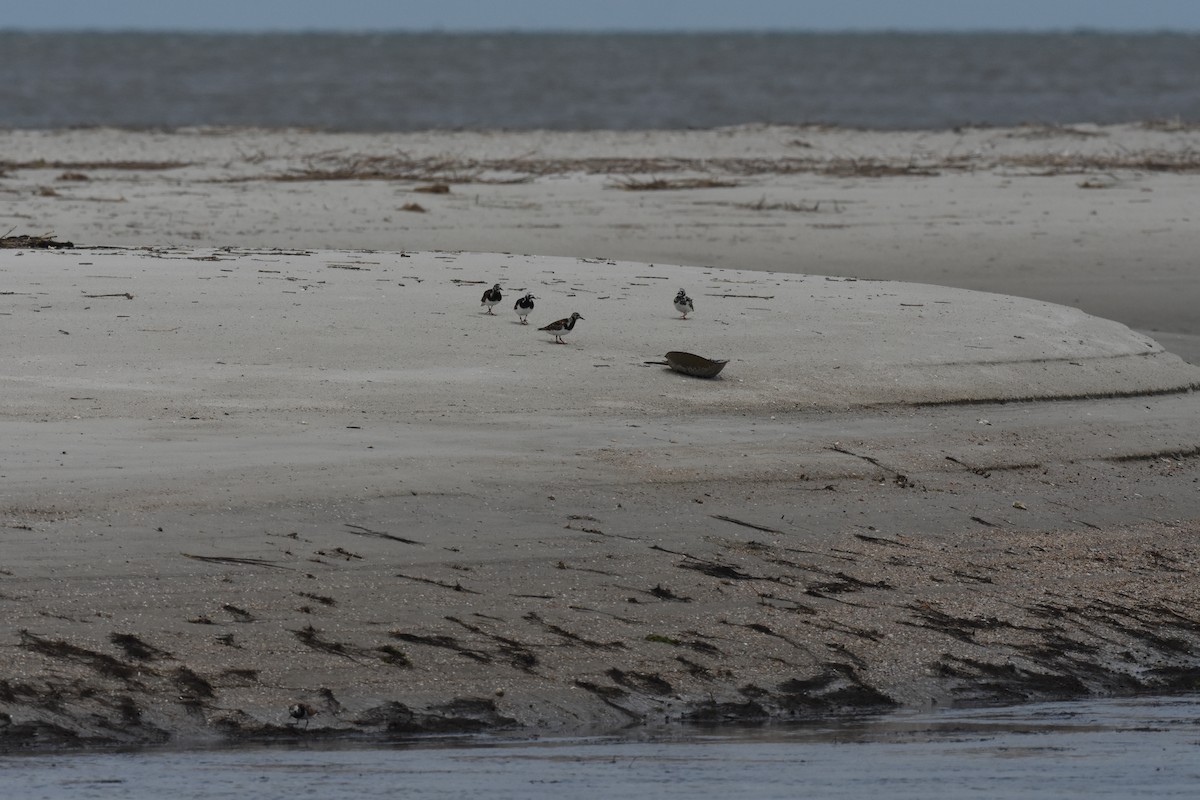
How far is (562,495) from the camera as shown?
707cm

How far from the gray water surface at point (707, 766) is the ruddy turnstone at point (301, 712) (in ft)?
0.53

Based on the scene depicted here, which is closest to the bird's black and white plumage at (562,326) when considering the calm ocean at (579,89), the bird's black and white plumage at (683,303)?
the bird's black and white plumage at (683,303)

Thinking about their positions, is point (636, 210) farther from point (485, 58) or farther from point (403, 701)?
point (485, 58)

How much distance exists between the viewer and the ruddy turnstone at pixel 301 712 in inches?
208

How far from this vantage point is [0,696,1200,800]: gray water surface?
187 inches

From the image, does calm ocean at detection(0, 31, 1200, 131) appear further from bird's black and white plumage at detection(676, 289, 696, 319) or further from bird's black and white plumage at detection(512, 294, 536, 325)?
bird's black and white plumage at detection(512, 294, 536, 325)

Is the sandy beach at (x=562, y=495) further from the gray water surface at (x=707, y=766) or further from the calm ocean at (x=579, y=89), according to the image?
the calm ocean at (x=579, y=89)

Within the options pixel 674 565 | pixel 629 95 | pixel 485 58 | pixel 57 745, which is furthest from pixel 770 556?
pixel 485 58

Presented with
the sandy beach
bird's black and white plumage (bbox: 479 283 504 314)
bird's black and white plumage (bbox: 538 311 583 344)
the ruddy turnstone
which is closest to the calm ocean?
the sandy beach

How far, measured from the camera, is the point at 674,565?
652 cm

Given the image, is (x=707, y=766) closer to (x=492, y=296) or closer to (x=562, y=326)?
(x=562, y=326)

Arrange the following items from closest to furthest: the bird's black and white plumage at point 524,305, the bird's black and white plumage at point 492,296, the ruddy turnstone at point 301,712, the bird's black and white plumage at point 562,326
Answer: the ruddy turnstone at point 301,712
the bird's black and white plumage at point 562,326
the bird's black and white plumage at point 524,305
the bird's black and white plumage at point 492,296

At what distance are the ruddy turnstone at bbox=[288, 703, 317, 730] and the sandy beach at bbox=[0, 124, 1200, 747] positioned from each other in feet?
0.09

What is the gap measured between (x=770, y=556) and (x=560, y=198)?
11845 mm
